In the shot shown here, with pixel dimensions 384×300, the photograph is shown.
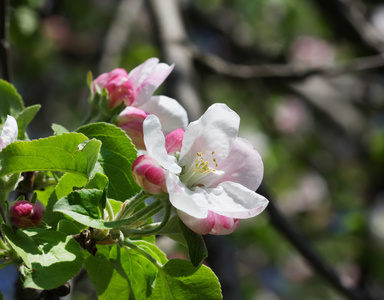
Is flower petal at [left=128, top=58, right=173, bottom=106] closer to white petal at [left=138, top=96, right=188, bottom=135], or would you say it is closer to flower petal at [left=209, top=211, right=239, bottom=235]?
white petal at [left=138, top=96, right=188, bottom=135]

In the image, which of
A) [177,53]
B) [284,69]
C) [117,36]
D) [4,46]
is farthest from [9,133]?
[117,36]

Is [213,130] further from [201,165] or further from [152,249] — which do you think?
[152,249]

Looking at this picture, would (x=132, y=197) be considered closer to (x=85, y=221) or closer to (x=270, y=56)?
(x=85, y=221)

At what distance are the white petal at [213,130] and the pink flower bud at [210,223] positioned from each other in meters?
0.09

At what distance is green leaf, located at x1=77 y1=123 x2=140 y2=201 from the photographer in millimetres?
782

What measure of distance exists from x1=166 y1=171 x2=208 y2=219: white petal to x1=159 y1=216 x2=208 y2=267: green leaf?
0.04m

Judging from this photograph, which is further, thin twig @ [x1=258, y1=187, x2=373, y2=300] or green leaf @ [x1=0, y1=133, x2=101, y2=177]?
thin twig @ [x1=258, y1=187, x2=373, y2=300]

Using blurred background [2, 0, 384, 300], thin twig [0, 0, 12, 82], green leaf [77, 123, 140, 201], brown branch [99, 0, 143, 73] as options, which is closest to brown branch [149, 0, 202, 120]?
blurred background [2, 0, 384, 300]

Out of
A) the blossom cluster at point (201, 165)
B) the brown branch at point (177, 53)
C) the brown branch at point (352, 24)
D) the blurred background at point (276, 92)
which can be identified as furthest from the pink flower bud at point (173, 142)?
the brown branch at point (352, 24)

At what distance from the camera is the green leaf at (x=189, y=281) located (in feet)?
2.44

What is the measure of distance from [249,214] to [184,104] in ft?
3.40

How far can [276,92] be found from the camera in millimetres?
3420

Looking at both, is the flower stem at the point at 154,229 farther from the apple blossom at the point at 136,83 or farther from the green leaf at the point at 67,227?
the apple blossom at the point at 136,83

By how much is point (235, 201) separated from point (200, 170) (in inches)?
2.7
